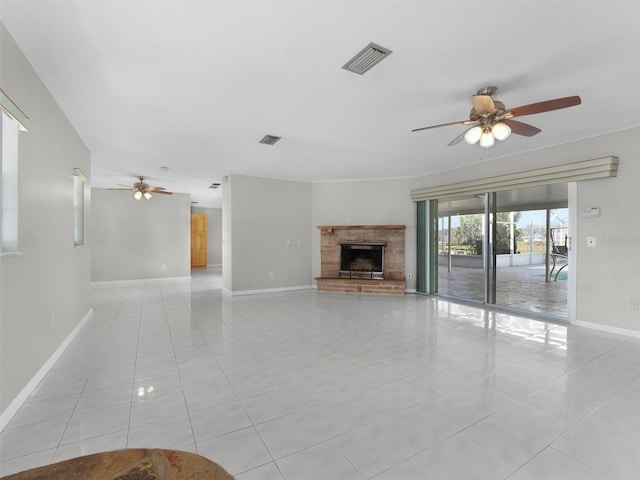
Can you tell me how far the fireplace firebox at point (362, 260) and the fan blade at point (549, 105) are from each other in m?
4.46

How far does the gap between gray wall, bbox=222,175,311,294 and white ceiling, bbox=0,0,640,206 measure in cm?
231

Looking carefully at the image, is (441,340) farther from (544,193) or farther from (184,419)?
(544,193)

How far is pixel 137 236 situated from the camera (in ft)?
27.6

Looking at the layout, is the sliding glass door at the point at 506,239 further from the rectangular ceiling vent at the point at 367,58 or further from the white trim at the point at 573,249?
the rectangular ceiling vent at the point at 367,58

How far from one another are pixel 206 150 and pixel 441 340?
429 cm

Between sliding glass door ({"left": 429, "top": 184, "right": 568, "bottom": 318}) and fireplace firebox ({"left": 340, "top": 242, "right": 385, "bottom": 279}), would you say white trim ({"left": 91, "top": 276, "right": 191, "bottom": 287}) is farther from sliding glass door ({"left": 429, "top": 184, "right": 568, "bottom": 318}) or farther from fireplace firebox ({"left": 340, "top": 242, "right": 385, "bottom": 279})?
sliding glass door ({"left": 429, "top": 184, "right": 568, "bottom": 318})

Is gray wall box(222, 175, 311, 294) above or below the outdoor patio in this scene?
above

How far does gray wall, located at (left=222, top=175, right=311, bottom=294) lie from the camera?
21.6ft

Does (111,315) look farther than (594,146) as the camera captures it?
Yes

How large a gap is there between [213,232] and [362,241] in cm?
750

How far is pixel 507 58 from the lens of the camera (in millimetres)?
2393

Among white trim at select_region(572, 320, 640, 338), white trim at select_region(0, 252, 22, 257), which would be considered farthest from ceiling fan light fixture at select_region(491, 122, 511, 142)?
white trim at select_region(0, 252, 22, 257)

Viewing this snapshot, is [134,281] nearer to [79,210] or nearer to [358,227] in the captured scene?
[79,210]

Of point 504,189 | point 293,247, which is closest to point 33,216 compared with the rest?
point 293,247
